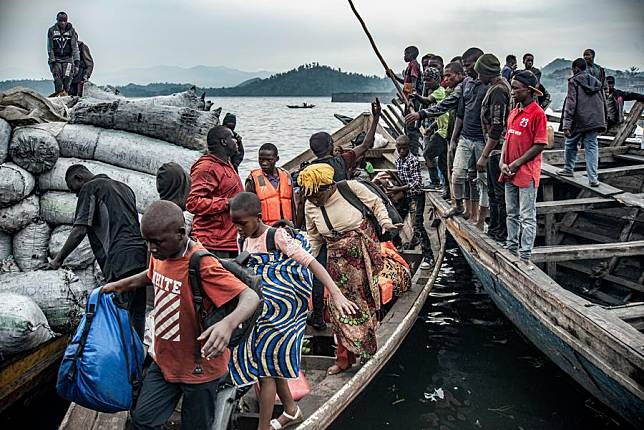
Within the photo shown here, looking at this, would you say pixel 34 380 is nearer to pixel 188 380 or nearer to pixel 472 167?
pixel 188 380

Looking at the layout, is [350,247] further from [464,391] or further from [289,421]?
[464,391]

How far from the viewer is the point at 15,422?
16.3ft

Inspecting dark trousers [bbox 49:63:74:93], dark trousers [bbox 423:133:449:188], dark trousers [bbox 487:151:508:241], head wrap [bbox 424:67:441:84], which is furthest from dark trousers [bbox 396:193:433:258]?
dark trousers [bbox 49:63:74:93]

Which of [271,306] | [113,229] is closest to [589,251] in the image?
[271,306]

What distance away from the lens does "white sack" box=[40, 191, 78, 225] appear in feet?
17.9

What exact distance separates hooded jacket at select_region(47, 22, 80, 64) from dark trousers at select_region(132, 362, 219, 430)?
8.22 metres

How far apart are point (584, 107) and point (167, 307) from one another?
206 inches

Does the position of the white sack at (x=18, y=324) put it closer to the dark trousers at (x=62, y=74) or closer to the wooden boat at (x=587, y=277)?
the wooden boat at (x=587, y=277)

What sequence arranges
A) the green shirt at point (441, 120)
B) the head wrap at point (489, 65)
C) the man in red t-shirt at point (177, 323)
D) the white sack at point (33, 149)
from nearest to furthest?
the man in red t-shirt at point (177, 323) < the white sack at point (33, 149) < the head wrap at point (489, 65) < the green shirt at point (441, 120)

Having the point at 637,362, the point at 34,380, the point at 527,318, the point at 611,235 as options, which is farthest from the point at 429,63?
the point at 34,380

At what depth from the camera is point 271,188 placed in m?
5.00

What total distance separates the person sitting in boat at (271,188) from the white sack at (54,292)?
160 centimetres

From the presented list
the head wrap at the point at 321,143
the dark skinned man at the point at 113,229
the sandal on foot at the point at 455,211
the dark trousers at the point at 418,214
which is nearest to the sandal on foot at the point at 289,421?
the dark skinned man at the point at 113,229

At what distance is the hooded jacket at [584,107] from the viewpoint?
6309mm
